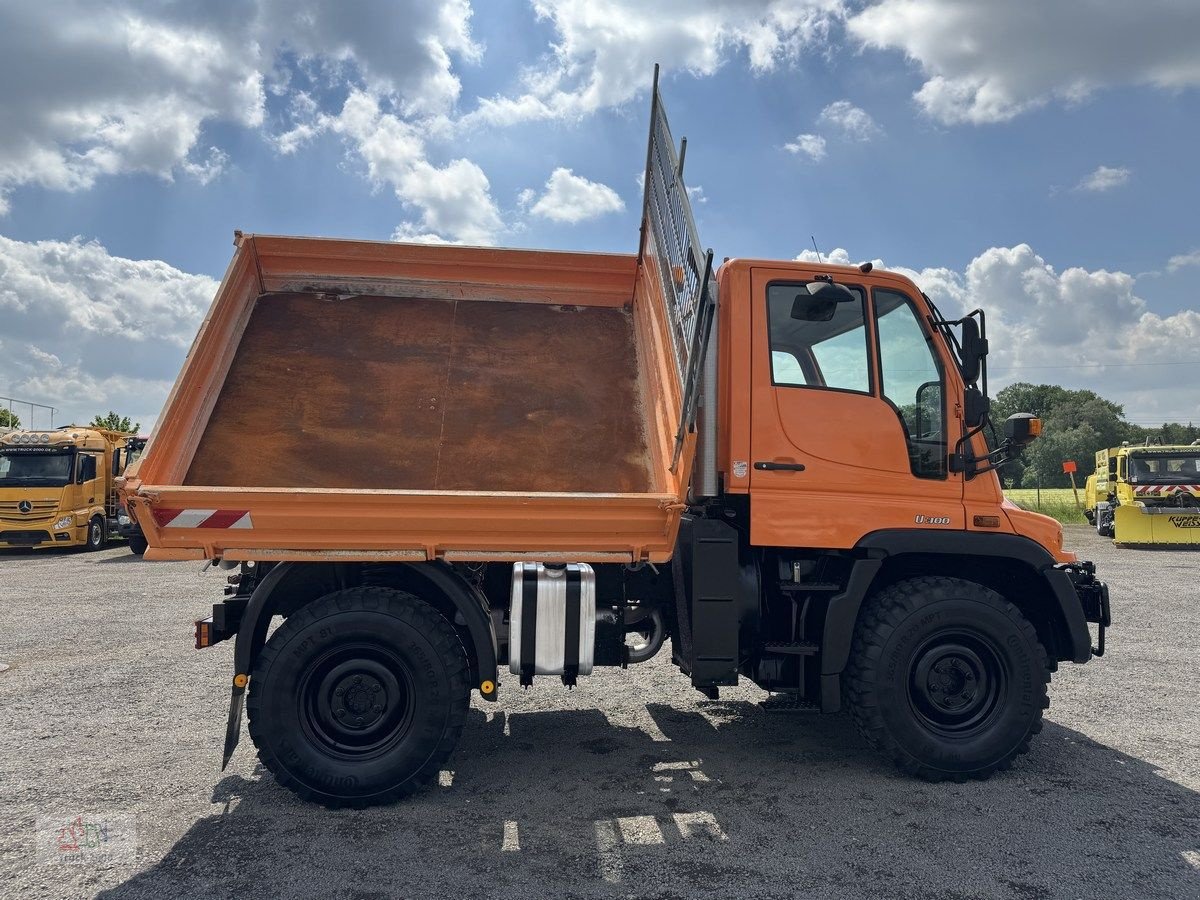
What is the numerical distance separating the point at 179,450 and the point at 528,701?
124 inches

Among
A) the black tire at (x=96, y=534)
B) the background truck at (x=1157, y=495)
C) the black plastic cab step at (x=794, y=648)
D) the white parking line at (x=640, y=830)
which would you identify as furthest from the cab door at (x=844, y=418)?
the black tire at (x=96, y=534)

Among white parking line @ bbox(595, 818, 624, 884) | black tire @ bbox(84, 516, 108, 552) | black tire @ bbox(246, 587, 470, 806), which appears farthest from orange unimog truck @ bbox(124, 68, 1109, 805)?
black tire @ bbox(84, 516, 108, 552)

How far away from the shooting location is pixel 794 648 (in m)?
4.61

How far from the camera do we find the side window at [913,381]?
15.6 feet

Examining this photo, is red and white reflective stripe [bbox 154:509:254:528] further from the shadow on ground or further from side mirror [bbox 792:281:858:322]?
side mirror [bbox 792:281:858:322]

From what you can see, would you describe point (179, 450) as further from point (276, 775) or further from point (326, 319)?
point (276, 775)

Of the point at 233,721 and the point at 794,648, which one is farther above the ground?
the point at 794,648

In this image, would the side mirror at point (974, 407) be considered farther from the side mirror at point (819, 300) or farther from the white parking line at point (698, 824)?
the white parking line at point (698, 824)

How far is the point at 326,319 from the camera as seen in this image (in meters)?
5.36

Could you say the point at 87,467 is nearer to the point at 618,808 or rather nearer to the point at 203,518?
the point at 203,518

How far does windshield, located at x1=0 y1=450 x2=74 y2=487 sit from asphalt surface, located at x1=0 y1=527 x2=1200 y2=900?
582 inches

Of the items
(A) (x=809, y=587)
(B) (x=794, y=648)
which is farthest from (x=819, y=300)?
(B) (x=794, y=648)

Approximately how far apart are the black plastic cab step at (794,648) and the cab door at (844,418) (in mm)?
589

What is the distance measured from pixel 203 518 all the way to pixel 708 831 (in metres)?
2.91
